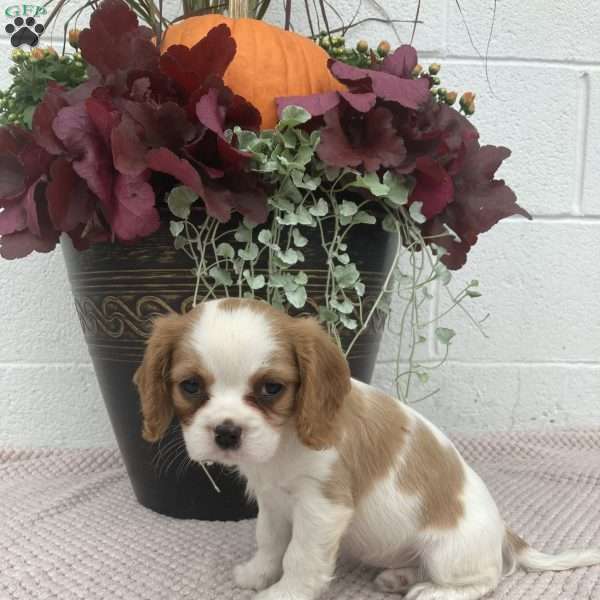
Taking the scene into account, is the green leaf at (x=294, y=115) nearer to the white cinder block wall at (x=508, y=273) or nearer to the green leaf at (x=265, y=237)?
the green leaf at (x=265, y=237)

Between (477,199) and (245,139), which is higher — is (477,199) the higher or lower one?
the lower one

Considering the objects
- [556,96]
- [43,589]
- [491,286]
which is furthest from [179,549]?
[556,96]

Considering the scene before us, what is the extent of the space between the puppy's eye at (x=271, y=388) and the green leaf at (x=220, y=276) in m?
0.34

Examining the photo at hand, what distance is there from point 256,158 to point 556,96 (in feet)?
4.30

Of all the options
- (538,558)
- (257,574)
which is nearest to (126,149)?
(257,574)

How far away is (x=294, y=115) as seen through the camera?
1245 millimetres

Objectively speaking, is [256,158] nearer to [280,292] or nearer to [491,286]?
[280,292]

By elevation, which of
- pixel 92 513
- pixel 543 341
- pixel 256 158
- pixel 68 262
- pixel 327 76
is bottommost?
pixel 92 513

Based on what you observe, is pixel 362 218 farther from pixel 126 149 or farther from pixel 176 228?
pixel 126 149

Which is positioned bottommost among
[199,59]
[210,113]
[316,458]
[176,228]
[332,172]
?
[316,458]

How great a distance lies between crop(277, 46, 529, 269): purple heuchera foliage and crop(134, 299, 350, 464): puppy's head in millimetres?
391

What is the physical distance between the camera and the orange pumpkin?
4.69ft

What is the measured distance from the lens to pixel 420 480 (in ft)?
3.69

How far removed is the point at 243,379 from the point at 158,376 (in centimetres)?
16
